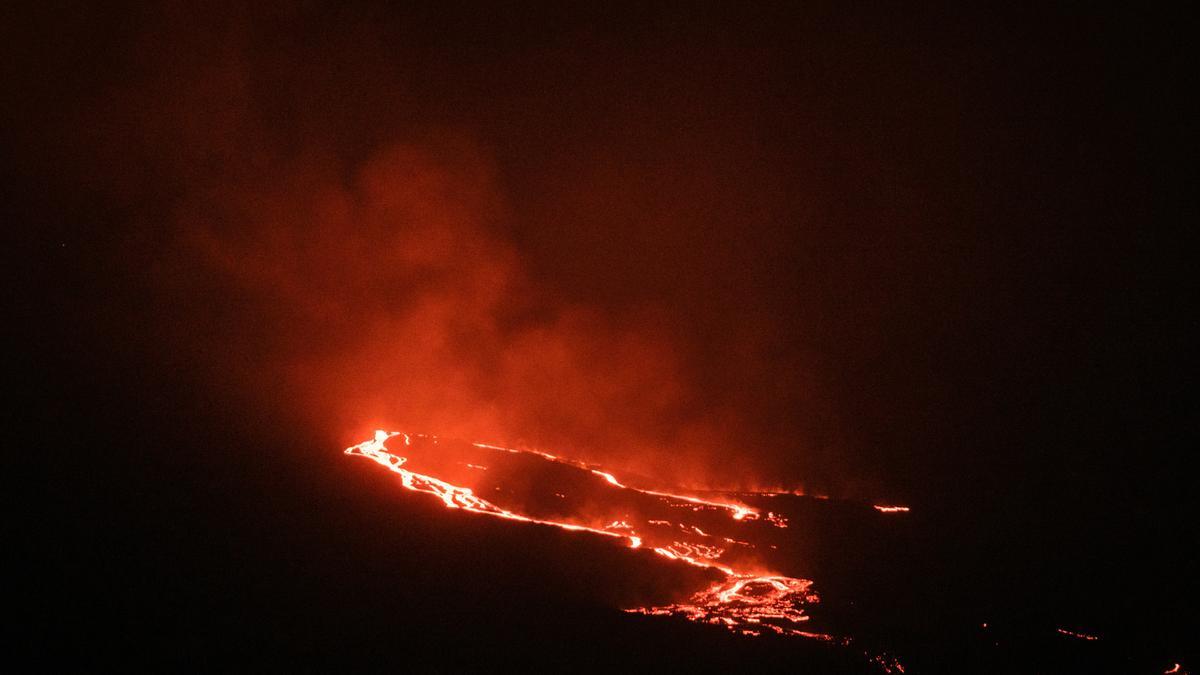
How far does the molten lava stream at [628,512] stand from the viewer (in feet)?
24.9

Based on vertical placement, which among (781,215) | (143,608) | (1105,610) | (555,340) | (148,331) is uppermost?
(781,215)

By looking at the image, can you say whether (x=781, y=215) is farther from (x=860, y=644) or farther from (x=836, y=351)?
(x=860, y=644)

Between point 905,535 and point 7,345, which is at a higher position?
point 7,345

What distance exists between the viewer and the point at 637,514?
9.20m

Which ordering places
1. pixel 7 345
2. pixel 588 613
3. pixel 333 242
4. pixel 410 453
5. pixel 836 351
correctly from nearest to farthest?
pixel 588 613
pixel 7 345
pixel 410 453
pixel 333 242
pixel 836 351

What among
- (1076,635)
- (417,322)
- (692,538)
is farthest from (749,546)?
(417,322)

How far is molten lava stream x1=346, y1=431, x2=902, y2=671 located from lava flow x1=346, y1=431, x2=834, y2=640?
0.04ft

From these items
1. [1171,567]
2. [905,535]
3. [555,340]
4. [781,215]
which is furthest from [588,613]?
[781,215]

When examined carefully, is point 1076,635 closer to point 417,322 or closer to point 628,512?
point 628,512

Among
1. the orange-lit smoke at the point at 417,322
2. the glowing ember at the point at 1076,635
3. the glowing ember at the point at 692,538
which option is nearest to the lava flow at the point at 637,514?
the glowing ember at the point at 692,538

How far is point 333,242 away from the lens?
11.4m

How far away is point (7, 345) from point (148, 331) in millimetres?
1281

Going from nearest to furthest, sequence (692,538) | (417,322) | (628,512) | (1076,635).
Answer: (1076,635)
(692,538)
(628,512)
(417,322)

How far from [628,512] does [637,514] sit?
0.10 meters
